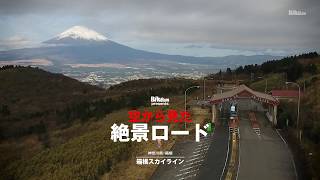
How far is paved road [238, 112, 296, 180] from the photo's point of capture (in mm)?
32969

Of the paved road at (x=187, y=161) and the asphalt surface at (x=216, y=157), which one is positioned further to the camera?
the paved road at (x=187, y=161)

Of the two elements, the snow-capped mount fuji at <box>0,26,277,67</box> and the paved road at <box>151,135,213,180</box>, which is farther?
the snow-capped mount fuji at <box>0,26,277,67</box>

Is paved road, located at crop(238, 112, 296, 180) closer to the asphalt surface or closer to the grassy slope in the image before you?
the asphalt surface

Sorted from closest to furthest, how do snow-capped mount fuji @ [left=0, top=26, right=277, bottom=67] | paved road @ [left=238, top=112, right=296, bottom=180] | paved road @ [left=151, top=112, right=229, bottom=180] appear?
paved road @ [left=238, top=112, right=296, bottom=180], paved road @ [left=151, top=112, right=229, bottom=180], snow-capped mount fuji @ [left=0, top=26, right=277, bottom=67]

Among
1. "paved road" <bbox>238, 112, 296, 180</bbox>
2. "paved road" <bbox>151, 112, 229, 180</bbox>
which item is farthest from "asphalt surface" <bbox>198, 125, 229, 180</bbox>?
"paved road" <bbox>238, 112, 296, 180</bbox>

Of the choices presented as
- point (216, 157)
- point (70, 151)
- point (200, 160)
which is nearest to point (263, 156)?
point (216, 157)

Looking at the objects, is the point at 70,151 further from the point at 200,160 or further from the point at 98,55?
the point at 98,55

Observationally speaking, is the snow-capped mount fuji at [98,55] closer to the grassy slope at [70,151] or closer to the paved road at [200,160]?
the grassy slope at [70,151]

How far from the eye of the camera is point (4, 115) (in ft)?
269

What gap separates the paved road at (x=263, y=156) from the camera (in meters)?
33.0

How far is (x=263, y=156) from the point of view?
36.6 meters

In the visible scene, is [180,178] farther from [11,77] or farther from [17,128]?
[11,77]

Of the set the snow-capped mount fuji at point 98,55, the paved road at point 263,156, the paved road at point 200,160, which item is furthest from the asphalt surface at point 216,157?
the snow-capped mount fuji at point 98,55

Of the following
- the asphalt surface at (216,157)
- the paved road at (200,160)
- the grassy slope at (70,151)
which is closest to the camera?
the asphalt surface at (216,157)
